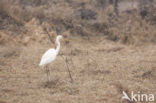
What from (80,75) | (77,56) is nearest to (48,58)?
(80,75)

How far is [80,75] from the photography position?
7.07 metres

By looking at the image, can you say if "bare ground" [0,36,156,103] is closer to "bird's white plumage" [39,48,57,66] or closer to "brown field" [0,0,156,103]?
"brown field" [0,0,156,103]

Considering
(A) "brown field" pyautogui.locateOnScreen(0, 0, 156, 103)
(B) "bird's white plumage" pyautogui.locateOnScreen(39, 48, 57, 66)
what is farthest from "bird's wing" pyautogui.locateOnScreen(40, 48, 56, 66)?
(A) "brown field" pyautogui.locateOnScreen(0, 0, 156, 103)

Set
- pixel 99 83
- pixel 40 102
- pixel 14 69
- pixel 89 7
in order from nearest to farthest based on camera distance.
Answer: pixel 40 102 < pixel 99 83 < pixel 14 69 < pixel 89 7

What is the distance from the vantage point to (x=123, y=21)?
13219 mm

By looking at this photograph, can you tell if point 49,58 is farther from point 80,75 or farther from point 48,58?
point 80,75

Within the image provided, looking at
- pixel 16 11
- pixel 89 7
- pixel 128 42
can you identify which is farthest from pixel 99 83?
pixel 89 7

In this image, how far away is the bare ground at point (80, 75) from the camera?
17.5 feet

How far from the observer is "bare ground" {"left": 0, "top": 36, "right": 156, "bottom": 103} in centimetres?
534

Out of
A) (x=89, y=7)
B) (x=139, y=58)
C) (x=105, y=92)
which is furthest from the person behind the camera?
(x=89, y=7)

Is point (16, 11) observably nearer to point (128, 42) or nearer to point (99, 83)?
point (128, 42)

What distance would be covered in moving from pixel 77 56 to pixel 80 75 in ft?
8.09

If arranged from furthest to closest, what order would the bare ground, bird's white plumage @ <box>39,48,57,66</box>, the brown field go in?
bird's white plumage @ <box>39,48,57,66</box> → the brown field → the bare ground

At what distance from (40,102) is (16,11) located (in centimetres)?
809
